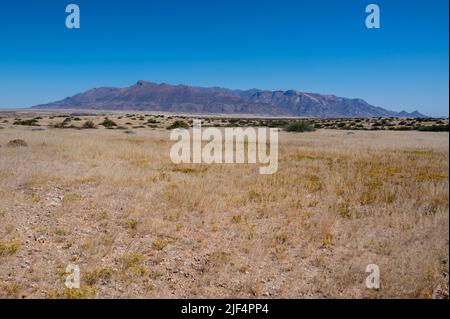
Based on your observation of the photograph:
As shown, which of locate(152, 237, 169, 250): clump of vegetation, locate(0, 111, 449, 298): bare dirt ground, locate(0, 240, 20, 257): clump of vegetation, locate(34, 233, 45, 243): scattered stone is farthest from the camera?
locate(34, 233, 45, 243): scattered stone

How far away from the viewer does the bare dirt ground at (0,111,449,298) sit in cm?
675

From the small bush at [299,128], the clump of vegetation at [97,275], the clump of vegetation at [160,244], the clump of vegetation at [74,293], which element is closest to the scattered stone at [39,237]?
the clump of vegetation at [97,275]

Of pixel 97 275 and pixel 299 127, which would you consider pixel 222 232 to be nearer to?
pixel 97 275

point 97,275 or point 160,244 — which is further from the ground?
point 160,244

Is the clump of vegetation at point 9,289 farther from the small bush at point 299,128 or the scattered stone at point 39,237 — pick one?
the small bush at point 299,128

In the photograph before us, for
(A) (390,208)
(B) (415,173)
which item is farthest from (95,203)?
(B) (415,173)

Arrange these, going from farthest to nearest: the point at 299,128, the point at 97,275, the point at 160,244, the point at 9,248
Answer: the point at 299,128
the point at 160,244
the point at 9,248
the point at 97,275

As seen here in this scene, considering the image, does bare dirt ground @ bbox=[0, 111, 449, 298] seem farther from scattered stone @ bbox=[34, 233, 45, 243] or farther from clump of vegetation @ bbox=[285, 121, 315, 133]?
clump of vegetation @ bbox=[285, 121, 315, 133]

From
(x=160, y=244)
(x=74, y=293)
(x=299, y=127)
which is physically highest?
(x=299, y=127)

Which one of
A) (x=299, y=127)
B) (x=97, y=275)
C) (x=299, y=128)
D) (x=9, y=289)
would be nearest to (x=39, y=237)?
(x=9, y=289)

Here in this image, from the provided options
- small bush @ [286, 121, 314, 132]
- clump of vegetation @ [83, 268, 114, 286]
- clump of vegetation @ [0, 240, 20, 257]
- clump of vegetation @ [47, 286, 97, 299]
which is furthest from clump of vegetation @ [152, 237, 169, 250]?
small bush @ [286, 121, 314, 132]

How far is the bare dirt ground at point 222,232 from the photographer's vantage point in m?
6.75

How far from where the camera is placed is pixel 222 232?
9.59 meters

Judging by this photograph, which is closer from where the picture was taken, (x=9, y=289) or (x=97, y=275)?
(x=9, y=289)
